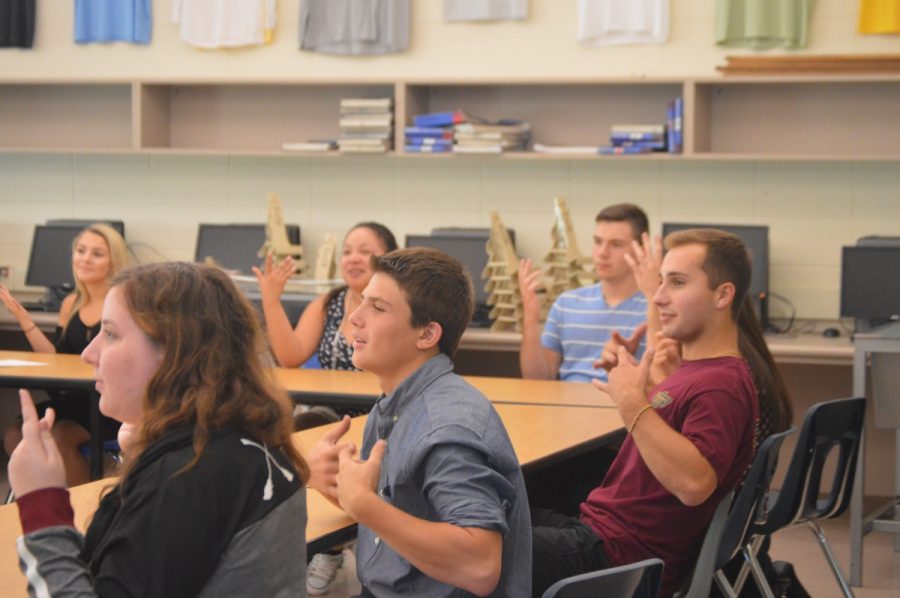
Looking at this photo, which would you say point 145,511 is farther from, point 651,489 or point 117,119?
point 117,119

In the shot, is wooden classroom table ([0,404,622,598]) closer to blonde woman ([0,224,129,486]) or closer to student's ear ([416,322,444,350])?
student's ear ([416,322,444,350])

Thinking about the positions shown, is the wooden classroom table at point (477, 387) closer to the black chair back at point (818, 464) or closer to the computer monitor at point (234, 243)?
the black chair back at point (818, 464)

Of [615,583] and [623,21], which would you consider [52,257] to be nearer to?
[623,21]

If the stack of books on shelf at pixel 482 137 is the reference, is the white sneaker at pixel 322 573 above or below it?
below

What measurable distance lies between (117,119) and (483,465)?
5.00 m

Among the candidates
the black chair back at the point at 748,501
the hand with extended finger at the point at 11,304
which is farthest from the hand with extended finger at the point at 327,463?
the hand with extended finger at the point at 11,304

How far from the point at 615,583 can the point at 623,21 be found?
4.23 m

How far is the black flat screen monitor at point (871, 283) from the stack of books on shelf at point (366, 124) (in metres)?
2.15

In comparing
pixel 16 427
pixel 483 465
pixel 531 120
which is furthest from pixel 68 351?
pixel 483 465

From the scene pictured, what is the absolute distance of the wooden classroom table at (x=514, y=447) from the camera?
2092 mm

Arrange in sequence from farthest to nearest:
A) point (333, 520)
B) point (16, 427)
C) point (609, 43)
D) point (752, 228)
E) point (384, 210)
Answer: point (384, 210) < point (609, 43) < point (752, 228) < point (16, 427) < point (333, 520)

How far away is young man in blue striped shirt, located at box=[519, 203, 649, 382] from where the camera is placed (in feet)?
14.4

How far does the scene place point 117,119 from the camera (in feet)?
21.0

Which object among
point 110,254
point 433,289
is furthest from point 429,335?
point 110,254
